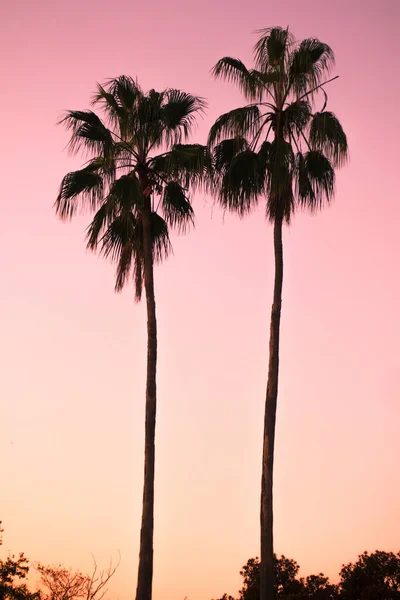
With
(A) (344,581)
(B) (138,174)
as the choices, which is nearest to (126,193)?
(B) (138,174)

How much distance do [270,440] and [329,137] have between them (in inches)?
378

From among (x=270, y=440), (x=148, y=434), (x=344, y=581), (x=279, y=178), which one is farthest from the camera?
(x=344, y=581)

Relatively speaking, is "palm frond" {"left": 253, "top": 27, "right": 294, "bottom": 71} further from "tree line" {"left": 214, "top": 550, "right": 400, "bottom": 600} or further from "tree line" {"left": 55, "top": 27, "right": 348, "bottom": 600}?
"tree line" {"left": 214, "top": 550, "right": 400, "bottom": 600}

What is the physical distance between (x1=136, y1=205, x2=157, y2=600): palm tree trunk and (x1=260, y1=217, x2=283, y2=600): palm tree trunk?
3.08 m

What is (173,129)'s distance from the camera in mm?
26281

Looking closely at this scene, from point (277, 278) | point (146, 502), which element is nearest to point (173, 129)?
point (277, 278)

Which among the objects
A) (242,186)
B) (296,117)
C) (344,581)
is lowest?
(344,581)

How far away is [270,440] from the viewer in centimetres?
2241

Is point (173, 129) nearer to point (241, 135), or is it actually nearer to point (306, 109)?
point (241, 135)

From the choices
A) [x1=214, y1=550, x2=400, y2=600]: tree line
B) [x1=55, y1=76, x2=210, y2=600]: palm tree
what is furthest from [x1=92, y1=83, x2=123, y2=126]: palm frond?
[x1=214, y1=550, x2=400, y2=600]: tree line

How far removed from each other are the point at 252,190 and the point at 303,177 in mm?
1799

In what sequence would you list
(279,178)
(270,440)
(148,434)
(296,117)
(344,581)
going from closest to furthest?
(270,440), (148,434), (279,178), (296,117), (344,581)

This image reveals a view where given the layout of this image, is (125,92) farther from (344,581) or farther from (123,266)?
(344,581)

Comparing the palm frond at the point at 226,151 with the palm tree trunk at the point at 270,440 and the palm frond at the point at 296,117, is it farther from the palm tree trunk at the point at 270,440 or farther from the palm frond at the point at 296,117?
the palm tree trunk at the point at 270,440
